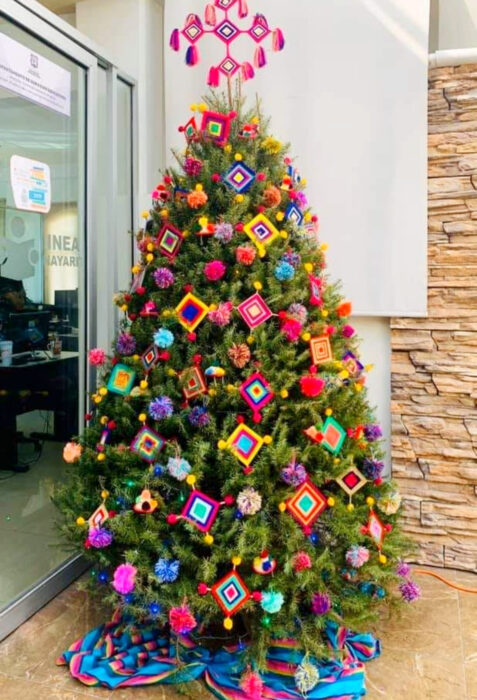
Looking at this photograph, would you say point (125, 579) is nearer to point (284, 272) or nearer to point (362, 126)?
point (284, 272)

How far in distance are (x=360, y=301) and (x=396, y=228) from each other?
341mm

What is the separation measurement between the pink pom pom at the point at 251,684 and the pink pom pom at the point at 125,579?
0.41 m

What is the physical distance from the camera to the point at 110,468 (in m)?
1.92

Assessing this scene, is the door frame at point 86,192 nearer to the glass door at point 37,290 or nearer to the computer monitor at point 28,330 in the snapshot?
the glass door at point 37,290

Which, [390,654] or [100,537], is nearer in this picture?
[100,537]

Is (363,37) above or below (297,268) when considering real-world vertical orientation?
above

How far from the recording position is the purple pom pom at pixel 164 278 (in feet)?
6.12

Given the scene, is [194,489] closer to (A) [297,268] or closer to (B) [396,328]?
(A) [297,268]

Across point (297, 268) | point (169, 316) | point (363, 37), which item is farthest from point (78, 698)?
point (363, 37)

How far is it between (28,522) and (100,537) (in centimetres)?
70

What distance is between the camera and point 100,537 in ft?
5.82

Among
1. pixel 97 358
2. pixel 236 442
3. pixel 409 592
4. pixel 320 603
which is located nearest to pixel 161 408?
pixel 236 442

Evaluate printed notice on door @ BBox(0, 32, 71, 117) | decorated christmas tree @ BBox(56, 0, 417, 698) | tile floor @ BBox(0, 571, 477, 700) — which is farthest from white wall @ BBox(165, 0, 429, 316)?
tile floor @ BBox(0, 571, 477, 700)

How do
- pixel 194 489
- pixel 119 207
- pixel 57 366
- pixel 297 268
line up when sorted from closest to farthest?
pixel 194 489, pixel 297 268, pixel 57 366, pixel 119 207
